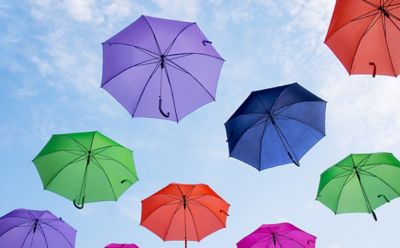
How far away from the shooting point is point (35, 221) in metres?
12.3

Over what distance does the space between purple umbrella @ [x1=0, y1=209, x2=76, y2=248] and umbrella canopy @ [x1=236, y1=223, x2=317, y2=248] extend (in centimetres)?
519

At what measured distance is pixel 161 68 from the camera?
400 inches

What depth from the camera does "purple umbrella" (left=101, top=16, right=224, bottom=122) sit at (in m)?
9.77

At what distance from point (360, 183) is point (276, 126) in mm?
3079

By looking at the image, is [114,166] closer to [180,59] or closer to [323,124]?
[180,59]

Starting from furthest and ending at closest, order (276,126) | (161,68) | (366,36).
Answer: (276,126)
(161,68)
(366,36)

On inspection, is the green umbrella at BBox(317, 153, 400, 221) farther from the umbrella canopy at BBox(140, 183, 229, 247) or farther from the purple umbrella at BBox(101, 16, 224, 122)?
the purple umbrella at BBox(101, 16, 224, 122)

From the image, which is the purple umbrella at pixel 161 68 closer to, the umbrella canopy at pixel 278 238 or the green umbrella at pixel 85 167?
the green umbrella at pixel 85 167

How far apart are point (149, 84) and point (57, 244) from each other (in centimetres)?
584

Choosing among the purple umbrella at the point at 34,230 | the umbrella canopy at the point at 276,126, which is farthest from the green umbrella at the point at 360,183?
the purple umbrella at the point at 34,230

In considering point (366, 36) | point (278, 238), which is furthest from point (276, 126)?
point (278, 238)

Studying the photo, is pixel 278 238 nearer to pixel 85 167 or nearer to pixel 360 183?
pixel 360 183

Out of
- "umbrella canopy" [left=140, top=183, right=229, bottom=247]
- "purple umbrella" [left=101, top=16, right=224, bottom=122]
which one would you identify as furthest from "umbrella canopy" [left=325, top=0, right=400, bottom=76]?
"umbrella canopy" [left=140, top=183, right=229, bottom=247]

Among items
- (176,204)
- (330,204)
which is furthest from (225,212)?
(330,204)
